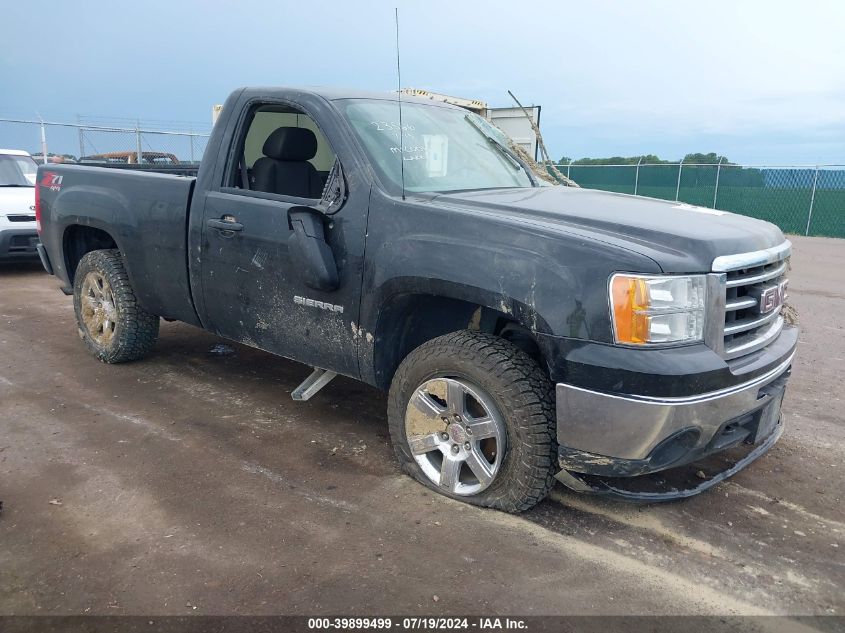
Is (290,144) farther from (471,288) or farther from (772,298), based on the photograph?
(772,298)

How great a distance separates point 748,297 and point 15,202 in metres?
9.36

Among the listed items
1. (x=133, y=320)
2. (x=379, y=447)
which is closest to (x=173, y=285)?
(x=133, y=320)

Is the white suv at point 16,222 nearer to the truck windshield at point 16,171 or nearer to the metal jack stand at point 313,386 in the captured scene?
the truck windshield at point 16,171

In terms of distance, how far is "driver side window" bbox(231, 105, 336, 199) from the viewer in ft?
14.0

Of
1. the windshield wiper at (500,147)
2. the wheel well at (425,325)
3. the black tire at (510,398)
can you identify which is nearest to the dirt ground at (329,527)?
the black tire at (510,398)

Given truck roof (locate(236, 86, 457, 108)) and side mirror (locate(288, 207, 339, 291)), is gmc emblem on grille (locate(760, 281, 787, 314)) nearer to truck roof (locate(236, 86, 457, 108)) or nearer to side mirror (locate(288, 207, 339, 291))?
side mirror (locate(288, 207, 339, 291))

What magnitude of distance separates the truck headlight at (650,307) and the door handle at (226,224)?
7.47ft

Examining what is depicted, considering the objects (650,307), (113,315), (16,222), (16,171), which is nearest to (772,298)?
(650,307)

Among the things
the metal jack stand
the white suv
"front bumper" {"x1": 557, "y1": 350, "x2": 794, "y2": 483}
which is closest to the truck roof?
the metal jack stand

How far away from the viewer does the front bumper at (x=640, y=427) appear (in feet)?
9.39

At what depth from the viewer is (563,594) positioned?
109 inches

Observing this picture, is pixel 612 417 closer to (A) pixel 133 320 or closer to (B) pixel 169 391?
(B) pixel 169 391

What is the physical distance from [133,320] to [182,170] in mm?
1789

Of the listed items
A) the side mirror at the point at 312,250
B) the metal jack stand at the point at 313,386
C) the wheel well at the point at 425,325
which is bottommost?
the metal jack stand at the point at 313,386
